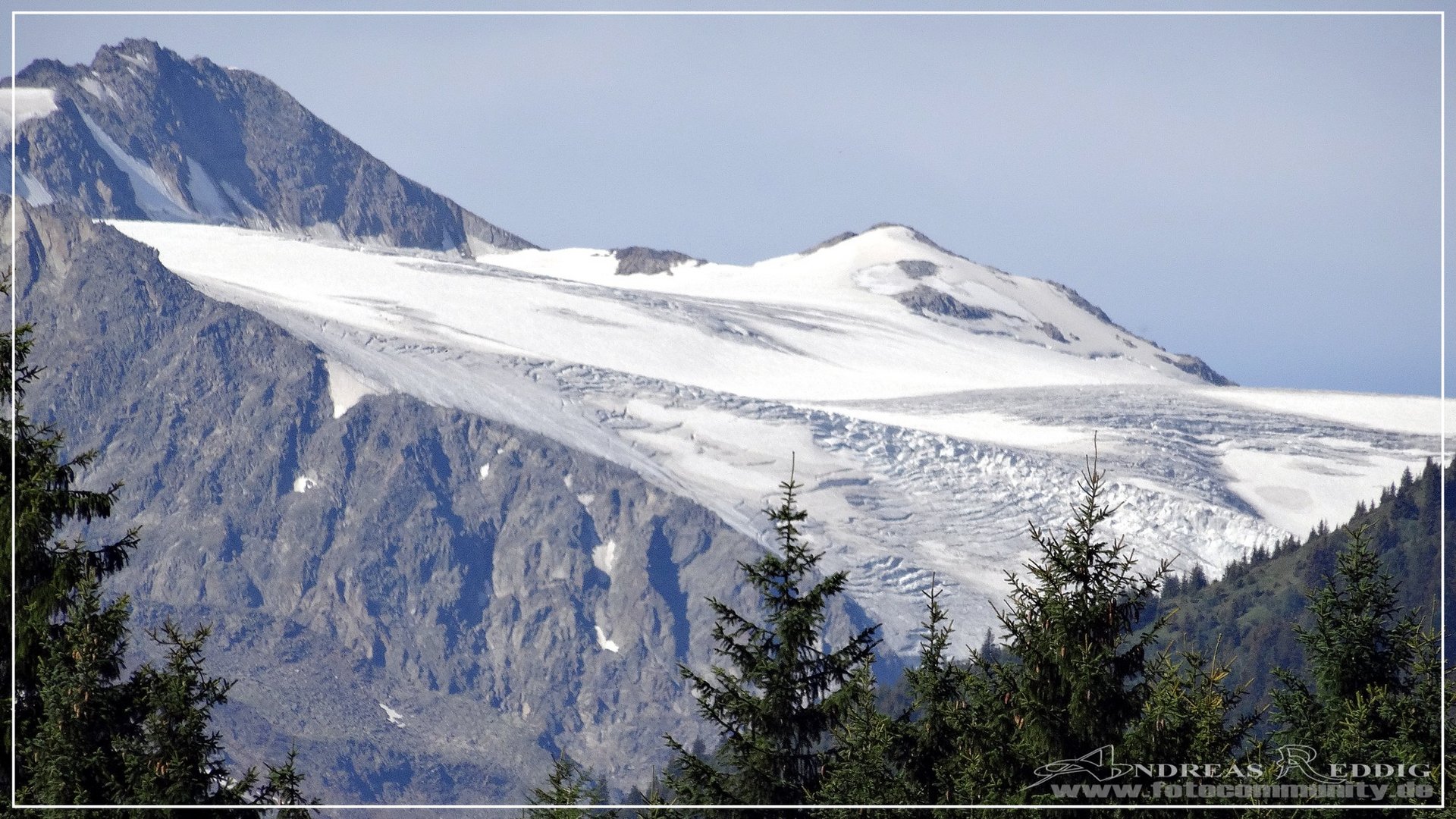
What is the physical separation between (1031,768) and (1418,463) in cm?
3182

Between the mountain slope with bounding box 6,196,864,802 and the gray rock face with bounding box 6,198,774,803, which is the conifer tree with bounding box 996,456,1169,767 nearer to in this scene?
the gray rock face with bounding box 6,198,774,803

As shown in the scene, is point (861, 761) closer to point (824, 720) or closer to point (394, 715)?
point (824, 720)

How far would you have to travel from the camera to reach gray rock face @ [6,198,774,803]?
100688mm

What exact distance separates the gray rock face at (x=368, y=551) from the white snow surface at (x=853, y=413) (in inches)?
154

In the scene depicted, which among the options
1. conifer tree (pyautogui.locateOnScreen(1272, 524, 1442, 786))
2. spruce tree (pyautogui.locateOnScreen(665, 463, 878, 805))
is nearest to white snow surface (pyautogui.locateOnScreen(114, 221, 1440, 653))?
spruce tree (pyautogui.locateOnScreen(665, 463, 878, 805))

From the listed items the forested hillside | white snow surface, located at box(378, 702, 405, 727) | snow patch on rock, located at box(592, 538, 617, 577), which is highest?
the forested hillside

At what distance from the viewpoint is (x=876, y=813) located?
583 inches

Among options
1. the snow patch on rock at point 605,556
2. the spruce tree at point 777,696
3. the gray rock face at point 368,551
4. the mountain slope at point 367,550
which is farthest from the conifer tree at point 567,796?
the snow patch on rock at point 605,556

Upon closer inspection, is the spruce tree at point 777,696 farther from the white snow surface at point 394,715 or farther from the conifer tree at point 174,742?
the white snow surface at point 394,715

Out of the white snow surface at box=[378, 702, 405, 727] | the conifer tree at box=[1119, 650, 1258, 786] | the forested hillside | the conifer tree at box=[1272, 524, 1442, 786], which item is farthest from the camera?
the white snow surface at box=[378, 702, 405, 727]

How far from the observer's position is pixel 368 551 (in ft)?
433

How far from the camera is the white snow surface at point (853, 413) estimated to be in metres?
39.9

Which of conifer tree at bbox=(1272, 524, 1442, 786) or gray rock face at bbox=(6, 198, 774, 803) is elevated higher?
conifer tree at bbox=(1272, 524, 1442, 786)

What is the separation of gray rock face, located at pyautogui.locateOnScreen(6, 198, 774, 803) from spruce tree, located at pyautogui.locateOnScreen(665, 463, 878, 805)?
6093cm
